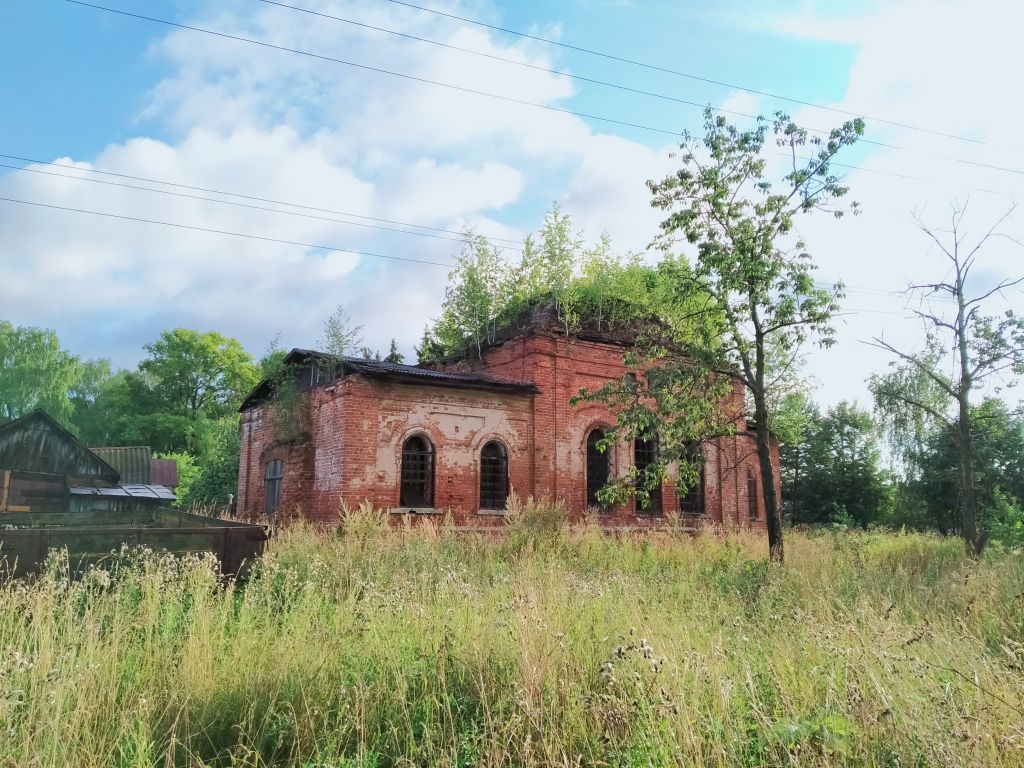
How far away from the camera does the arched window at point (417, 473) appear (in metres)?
18.0

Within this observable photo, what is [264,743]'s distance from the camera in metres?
3.82

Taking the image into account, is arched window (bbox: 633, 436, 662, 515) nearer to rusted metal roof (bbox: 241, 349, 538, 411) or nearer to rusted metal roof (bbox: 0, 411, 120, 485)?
rusted metal roof (bbox: 241, 349, 538, 411)

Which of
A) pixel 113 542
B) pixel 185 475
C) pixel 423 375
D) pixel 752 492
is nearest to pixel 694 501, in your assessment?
Result: pixel 752 492

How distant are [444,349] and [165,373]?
26.3 meters

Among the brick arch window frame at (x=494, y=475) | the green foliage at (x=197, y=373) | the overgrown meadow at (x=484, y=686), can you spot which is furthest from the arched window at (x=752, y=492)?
the green foliage at (x=197, y=373)

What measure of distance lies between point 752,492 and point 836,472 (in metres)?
9.05

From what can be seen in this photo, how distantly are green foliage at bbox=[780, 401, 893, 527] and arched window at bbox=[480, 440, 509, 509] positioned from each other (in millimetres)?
18517

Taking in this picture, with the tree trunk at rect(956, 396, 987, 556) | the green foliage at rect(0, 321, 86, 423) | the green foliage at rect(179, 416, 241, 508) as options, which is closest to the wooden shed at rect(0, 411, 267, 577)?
the green foliage at rect(179, 416, 241, 508)

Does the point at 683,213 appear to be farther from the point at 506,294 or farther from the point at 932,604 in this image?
the point at 506,294

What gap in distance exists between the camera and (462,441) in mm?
18656

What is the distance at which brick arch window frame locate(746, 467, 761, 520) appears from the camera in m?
25.8

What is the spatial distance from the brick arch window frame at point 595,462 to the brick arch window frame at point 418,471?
499cm

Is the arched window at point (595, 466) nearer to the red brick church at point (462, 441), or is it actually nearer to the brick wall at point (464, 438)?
the red brick church at point (462, 441)

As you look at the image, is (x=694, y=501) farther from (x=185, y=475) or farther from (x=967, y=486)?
(x=185, y=475)
